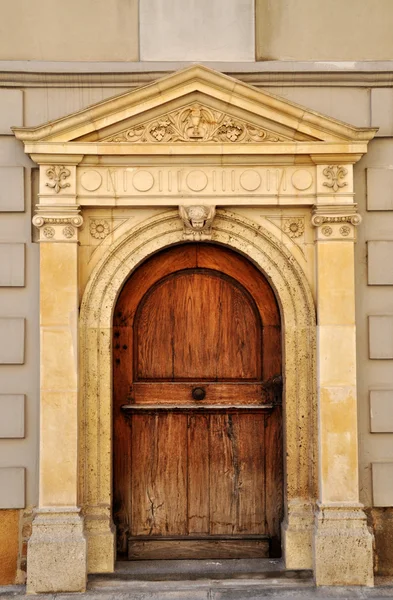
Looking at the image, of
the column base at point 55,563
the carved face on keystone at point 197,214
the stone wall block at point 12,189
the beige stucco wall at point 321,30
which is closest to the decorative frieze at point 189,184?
the carved face on keystone at point 197,214

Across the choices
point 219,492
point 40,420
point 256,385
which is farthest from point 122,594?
point 256,385

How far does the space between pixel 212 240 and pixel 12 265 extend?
5.71 ft

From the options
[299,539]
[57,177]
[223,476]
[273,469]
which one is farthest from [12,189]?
[299,539]

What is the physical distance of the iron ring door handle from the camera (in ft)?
18.1

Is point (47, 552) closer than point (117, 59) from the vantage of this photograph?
Yes

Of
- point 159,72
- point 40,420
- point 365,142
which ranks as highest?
point 159,72

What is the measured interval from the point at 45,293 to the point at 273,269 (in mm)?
1962

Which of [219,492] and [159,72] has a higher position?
[159,72]

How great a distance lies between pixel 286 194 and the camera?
5.26 meters

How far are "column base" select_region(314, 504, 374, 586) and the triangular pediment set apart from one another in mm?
3230

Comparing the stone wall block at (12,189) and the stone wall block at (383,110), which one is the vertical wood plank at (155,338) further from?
the stone wall block at (383,110)

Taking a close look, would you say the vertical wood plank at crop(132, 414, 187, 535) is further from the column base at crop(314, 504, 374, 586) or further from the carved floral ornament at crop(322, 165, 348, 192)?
the carved floral ornament at crop(322, 165, 348, 192)

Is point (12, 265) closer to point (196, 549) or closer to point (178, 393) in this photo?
point (178, 393)

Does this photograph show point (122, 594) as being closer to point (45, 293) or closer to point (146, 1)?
point (45, 293)
